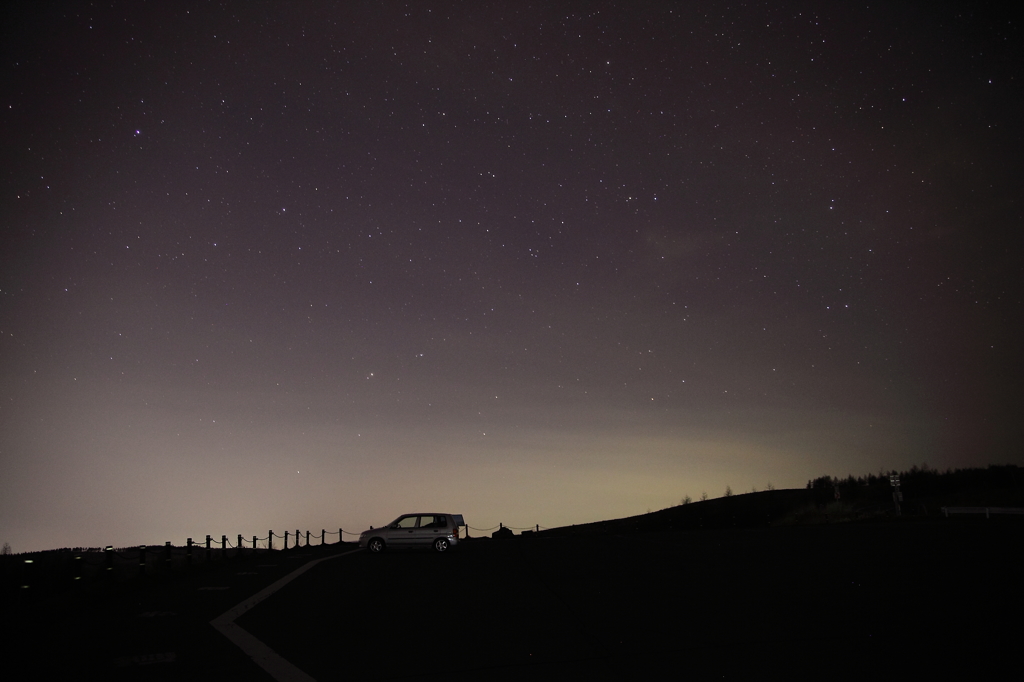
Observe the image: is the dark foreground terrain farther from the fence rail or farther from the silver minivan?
the fence rail

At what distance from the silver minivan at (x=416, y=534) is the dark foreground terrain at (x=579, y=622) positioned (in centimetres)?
1065

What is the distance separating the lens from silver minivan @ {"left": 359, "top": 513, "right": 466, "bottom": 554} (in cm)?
2725

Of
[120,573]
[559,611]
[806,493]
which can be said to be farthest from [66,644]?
[806,493]

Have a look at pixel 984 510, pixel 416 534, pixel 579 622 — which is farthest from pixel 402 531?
pixel 984 510

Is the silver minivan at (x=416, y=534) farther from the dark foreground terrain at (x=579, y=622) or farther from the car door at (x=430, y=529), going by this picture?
the dark foreground terrain at (x=579, y=622)

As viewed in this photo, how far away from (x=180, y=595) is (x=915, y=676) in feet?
40.8

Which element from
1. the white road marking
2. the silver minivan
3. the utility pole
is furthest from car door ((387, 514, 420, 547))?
the utility pole

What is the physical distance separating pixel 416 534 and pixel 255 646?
19.8 meters

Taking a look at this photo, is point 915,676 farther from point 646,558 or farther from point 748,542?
point 748,542

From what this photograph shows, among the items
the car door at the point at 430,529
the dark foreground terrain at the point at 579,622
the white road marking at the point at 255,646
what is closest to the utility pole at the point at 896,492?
the dark foreground terrain at the point at 579,622

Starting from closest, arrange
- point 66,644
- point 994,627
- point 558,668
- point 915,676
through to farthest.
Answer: point 915,676 → point 558,668 → point 994,627 → point 66,644

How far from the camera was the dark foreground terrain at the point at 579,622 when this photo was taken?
6.72 m

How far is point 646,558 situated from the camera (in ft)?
60.8

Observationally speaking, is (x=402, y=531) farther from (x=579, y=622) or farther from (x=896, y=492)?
(x=896, y=492)
